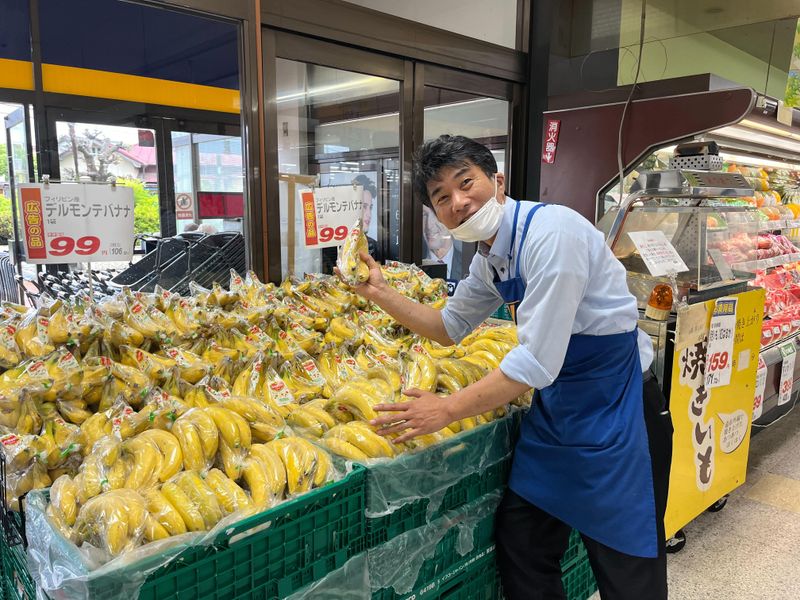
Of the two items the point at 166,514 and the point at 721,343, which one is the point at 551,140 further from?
the point at 166,514

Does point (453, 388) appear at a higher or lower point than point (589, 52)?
lower

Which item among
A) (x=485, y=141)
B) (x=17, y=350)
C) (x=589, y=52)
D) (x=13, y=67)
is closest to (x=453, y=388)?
(x=17, y=350)

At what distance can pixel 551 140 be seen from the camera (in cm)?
459

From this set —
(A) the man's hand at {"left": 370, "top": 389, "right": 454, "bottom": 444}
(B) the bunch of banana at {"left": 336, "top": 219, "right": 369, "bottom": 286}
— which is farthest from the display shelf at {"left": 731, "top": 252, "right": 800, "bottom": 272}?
(A) the man's hand at {"left": 370, "top": 389, "right": 454, "bottom": 444}

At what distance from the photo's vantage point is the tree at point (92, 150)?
2.93 m

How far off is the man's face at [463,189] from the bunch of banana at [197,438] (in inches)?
35.3

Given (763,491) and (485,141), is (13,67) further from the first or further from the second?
(763,491)

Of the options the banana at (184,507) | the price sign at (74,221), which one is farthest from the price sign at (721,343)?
the price sign at (74,221)

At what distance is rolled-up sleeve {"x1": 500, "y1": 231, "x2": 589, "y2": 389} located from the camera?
155 cm

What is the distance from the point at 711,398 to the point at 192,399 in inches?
90.9

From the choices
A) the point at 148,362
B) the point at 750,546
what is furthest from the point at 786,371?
the point at 148,362

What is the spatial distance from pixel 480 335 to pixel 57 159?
2.16 m

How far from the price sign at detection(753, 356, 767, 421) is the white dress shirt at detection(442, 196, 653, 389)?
2.16m

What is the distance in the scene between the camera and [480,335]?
2.61 metres
